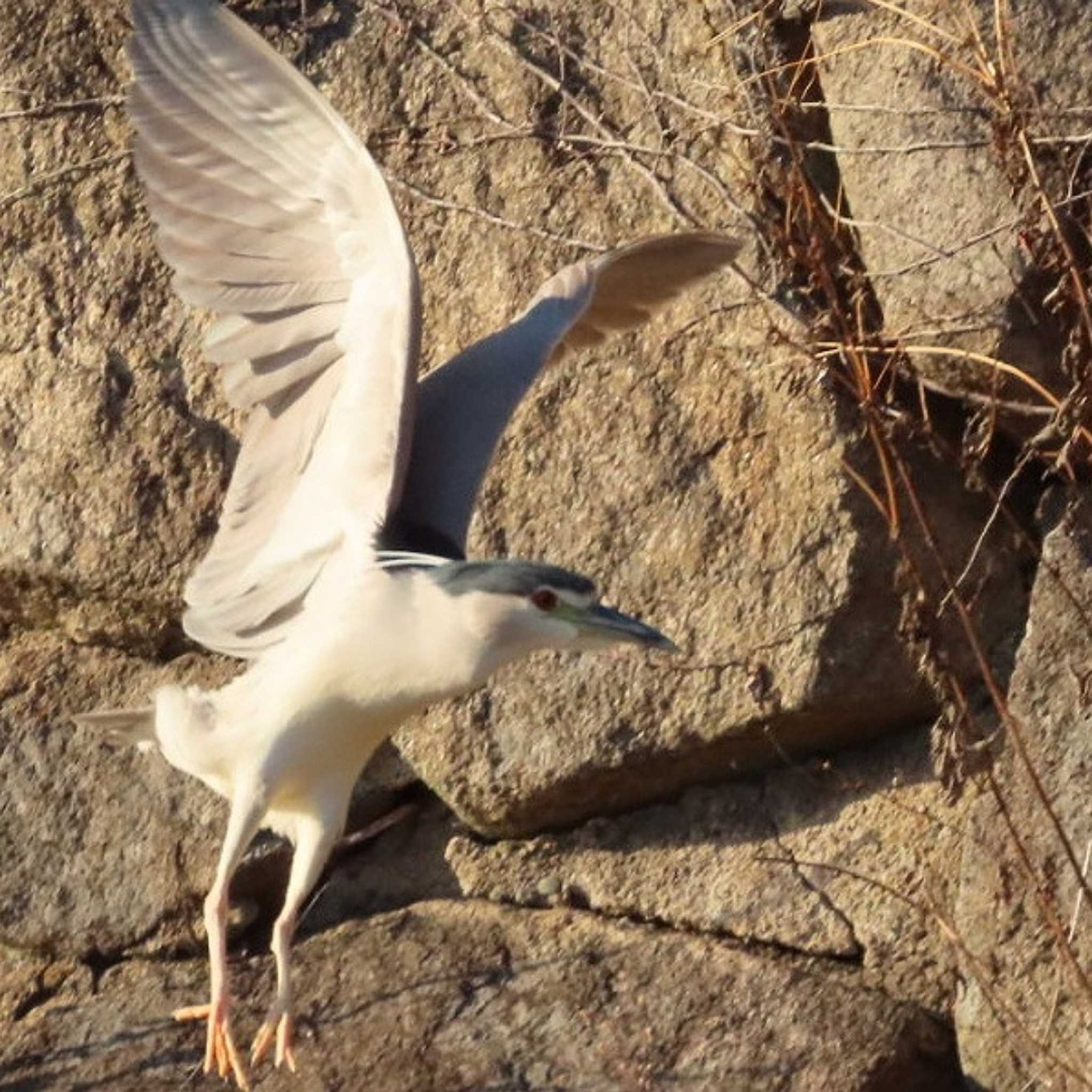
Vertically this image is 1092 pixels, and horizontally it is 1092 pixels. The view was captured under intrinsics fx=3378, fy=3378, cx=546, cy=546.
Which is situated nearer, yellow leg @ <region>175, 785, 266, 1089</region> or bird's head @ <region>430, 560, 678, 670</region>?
bird's head @ <region>430, 560, 678, 670</region>

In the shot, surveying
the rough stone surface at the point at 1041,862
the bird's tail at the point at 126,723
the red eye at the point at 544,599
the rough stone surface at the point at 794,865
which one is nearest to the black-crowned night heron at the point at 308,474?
the red eye at the point at 544,599

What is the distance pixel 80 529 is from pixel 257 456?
785 millimetres

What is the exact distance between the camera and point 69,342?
19.3ft

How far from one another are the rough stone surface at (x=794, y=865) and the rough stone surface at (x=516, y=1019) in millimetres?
71

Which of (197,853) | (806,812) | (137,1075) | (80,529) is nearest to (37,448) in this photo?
(80,529)

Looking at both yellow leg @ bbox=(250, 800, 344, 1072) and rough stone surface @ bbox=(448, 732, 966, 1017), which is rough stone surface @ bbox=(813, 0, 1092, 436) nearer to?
rough stone surface @ bbox=(448, 732, 966, 1017)

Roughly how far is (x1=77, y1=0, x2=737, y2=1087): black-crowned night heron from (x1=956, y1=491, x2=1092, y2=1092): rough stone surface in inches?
30.5

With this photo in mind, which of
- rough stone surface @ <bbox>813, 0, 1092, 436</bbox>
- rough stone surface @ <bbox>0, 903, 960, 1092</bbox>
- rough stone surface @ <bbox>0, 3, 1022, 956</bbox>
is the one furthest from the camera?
rough stone surface @ <bbox>0, 3, 1022, 956</bbox>

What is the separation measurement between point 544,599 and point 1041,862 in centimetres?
94

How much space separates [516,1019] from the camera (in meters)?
5.36

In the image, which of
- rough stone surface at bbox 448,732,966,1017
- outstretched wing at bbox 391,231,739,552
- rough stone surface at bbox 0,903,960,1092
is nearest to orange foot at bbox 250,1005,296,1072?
rough stone surface at bbox 0,903,960,1092

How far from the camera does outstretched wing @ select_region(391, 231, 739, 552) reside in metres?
5.12

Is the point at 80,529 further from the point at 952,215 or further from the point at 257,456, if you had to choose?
the point at 952,215

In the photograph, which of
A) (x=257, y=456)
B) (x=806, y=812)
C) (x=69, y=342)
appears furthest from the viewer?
(x=69, y=342)
